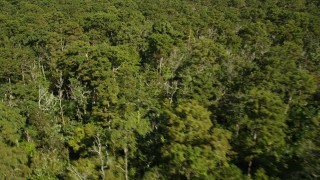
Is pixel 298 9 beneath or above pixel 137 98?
above

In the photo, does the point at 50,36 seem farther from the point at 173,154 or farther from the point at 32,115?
the point at 173,154

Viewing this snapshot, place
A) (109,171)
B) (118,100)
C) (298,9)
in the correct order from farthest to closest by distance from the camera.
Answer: (298,9) < (118,100) < (109,171)

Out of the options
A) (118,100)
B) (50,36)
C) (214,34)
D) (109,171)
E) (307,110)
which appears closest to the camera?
(109,171)

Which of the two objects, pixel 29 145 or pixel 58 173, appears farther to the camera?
pixel 29 145

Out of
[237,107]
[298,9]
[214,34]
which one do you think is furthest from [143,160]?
[298,9]

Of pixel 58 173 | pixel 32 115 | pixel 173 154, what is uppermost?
pixel 173 154

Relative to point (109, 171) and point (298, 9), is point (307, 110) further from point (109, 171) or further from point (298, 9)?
point (298, 9)

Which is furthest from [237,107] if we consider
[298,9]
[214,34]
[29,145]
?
[298,9]
